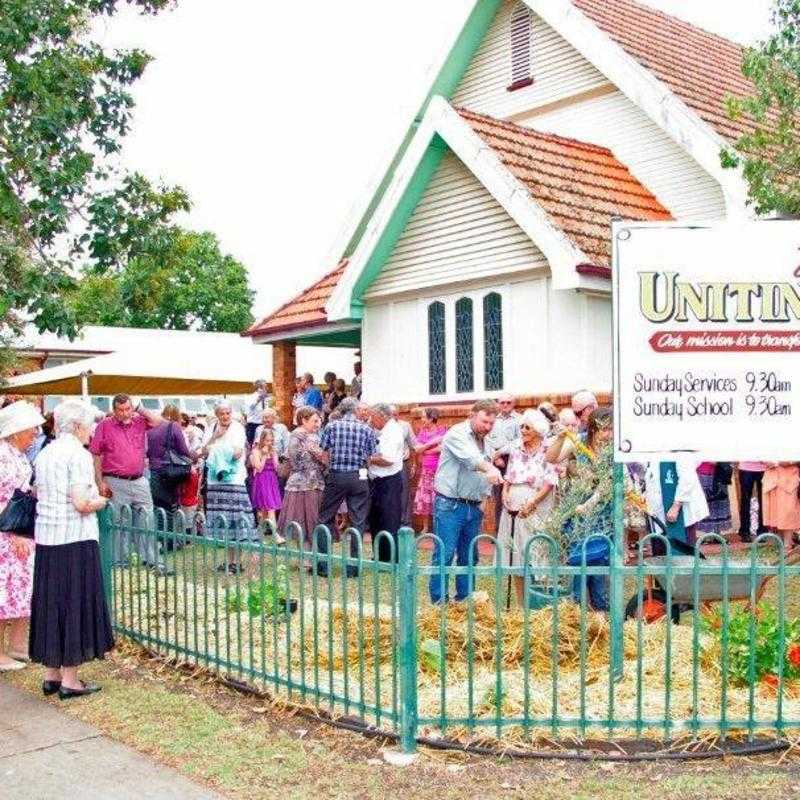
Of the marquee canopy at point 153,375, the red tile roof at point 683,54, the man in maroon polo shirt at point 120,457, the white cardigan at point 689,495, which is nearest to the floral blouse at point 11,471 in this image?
the man in maroon polo shirt at point 120,457

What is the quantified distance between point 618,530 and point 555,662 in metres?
0.99

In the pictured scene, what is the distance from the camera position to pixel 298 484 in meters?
12.1

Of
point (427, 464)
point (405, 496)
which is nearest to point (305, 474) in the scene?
point (405, 496)

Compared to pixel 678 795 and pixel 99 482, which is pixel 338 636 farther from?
pixel 99 482

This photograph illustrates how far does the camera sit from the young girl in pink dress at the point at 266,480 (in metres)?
14.2

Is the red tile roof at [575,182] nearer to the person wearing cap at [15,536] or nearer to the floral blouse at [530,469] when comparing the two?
the floral blouse at [530,469]

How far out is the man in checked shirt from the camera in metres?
11.7

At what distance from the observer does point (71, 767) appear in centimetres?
571

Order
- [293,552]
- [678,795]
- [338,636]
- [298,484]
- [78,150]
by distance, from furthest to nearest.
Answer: [298,484] → [78,150] → [338,636] → [293,552] → [678,795]

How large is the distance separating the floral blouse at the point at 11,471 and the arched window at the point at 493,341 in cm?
798

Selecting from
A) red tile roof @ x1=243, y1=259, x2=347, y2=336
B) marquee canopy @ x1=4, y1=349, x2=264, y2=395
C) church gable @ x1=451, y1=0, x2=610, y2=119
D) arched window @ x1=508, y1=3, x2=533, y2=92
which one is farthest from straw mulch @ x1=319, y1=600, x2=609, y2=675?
arched window @ x1=508, y1=3, x2=533, y2=92

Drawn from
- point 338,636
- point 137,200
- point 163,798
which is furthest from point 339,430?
point 163,798

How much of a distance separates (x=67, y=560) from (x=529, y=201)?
809 centimetres

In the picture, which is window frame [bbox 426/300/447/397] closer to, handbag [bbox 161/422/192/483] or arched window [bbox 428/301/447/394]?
arched window [bbox 428/301/447/394]
